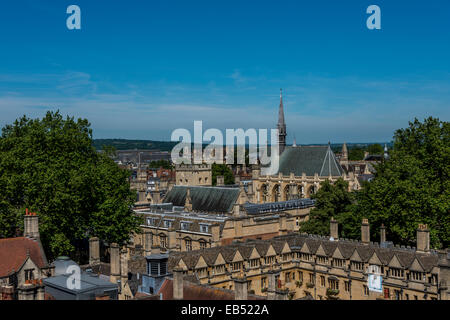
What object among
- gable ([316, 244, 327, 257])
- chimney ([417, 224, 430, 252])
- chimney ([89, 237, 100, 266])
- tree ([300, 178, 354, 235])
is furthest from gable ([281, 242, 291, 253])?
chimney ([89, 237, 100, 266])

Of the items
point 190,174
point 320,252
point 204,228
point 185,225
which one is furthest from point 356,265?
point 190,174

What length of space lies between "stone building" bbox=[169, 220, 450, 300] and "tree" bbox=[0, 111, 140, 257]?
10069 mm

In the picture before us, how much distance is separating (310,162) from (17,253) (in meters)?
60.2

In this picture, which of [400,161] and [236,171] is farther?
[236,171]

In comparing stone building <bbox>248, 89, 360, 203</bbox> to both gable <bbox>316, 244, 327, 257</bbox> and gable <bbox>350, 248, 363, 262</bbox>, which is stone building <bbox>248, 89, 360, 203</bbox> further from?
gable <bbox>350, 248, 363, 262</bbox>

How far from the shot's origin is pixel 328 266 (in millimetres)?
35250

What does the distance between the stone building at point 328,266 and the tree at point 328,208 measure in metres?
7.78

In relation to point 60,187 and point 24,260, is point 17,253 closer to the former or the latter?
point 24,260

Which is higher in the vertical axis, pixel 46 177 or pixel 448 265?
pixel 46 177

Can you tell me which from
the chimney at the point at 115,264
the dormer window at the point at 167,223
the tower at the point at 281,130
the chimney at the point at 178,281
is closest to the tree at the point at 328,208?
the dormer window at the point at 167,223

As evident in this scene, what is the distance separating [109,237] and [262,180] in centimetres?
4763

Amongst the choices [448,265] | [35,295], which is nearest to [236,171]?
[448,265]

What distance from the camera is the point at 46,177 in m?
37.8
